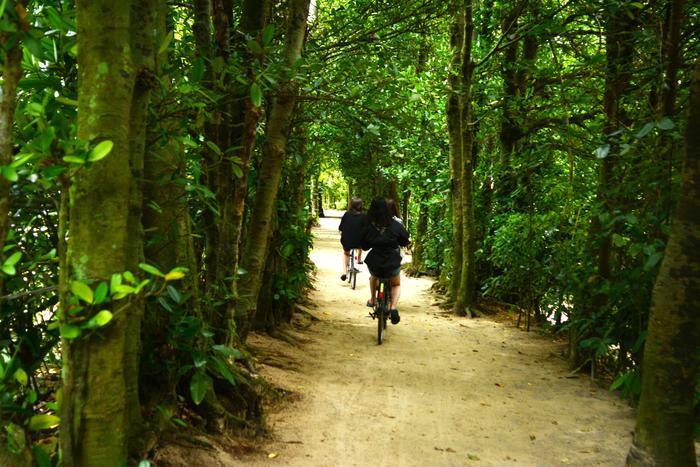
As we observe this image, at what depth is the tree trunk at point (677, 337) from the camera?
3.23 m

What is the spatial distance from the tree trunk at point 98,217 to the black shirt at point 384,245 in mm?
6725

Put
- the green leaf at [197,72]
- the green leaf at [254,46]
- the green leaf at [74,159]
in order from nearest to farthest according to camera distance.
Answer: the green leaf at [74,159] → the green leaf at [197,72] → the green leaf at [254,46]

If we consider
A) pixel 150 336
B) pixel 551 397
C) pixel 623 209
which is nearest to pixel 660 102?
pixel 623 209

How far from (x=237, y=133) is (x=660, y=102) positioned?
3912 mm

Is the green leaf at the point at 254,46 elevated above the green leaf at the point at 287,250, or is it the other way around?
the green leaf at the point at 254,46

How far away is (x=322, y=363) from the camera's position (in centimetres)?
720

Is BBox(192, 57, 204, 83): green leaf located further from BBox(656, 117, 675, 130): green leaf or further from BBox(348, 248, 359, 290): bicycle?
BBox(348, 248, 359, 290): bicycle

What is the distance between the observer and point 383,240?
880cm

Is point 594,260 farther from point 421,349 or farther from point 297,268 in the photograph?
point 297,268

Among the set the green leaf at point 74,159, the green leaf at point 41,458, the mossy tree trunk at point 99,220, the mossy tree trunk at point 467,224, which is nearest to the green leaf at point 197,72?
the mossy tree trunk at point 99,220

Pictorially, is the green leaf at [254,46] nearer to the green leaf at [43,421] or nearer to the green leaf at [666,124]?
the green leaf at [43,421]

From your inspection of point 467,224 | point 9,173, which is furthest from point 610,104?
point 9,173

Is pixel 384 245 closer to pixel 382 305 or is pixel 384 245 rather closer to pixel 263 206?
pixel 382 305

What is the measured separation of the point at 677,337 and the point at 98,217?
3196 mm
